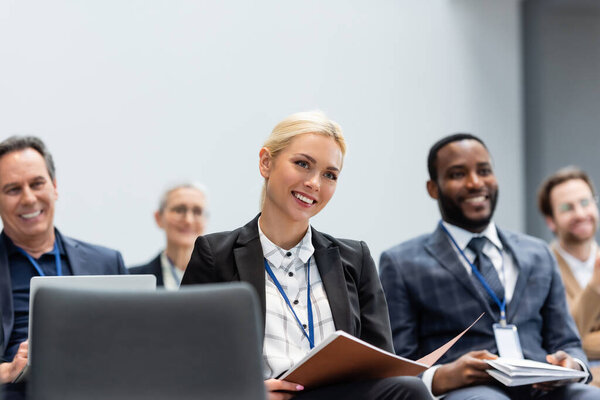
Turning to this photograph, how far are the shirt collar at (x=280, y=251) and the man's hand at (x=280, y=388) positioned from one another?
44 cm

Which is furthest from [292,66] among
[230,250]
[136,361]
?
[136,361]

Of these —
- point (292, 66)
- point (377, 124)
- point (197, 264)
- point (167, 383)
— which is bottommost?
point (167, 383)

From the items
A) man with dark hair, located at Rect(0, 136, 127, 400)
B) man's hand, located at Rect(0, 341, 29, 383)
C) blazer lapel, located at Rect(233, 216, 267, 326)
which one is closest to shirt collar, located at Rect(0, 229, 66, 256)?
man with dark hair, located at Rect(0, 136, 127, 400)

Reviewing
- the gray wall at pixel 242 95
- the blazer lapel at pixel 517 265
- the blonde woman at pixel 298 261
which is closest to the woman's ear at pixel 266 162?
the blonde woman at pixel 298 261

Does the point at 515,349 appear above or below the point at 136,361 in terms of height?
below

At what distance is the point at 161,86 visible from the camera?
511 centimetres

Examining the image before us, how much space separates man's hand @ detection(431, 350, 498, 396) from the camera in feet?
8.39

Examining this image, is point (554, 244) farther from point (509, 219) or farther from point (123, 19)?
point (123, 19)

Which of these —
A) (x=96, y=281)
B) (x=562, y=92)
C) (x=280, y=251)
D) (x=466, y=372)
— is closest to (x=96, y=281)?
(x=96, y=281)

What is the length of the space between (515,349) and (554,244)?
1592mm

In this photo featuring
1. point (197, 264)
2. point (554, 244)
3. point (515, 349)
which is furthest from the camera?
point (554, 244)

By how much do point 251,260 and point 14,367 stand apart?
88 centimetres

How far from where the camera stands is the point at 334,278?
2244 mm

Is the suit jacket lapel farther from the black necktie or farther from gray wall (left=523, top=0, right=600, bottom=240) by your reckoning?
gray wall (left=523, top=0, right=600, bottom=240)
